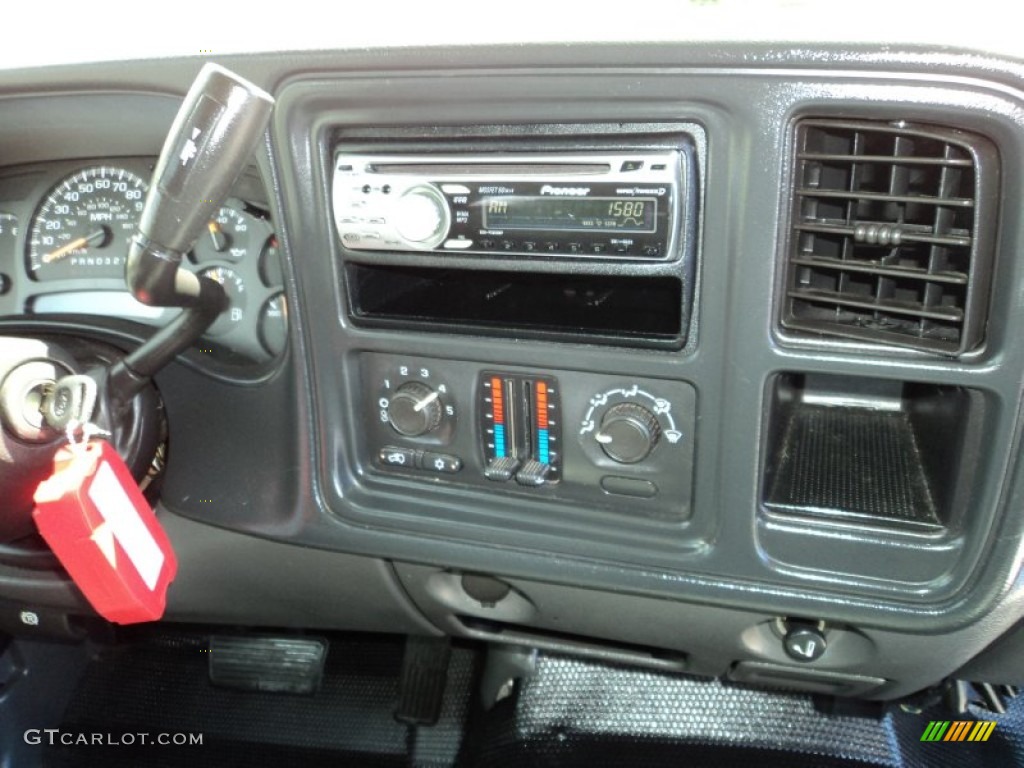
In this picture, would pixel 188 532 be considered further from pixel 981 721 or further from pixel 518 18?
pixel 981 721

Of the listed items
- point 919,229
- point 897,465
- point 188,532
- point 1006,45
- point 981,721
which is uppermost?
point 1006,45

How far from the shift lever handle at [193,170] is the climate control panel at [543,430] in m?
0.26

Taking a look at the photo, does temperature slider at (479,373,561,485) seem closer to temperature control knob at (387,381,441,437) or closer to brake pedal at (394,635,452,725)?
temperature control knob at (387,381,441,437)

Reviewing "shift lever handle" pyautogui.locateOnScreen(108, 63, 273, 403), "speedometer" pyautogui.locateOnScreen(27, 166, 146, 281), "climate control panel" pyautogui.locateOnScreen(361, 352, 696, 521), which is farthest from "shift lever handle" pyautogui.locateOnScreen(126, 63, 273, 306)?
"speedometer" pyautogui.locateOnScreen(27, 166, 146, 281)

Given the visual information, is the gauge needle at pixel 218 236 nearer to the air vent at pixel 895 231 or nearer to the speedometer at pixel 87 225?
the speedometer at pixel 87 225

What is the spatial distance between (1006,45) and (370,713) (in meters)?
1.38

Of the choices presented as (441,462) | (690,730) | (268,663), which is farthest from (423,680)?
(441,462)

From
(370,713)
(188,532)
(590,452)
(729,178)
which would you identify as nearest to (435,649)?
(370,713)

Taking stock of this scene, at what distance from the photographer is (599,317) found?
1.01 m

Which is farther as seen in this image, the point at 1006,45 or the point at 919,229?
the point at 919,229

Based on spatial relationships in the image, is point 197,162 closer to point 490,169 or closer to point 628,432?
point 490,169

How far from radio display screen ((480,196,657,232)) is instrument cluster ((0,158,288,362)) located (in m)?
0.39

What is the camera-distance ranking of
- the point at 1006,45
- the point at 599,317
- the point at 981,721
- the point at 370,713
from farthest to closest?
1. the point at 370,713
2. the point at 981,721
3. the point at 599,317
4. the point at 1006,45

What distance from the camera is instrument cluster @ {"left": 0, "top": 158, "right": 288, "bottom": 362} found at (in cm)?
124
